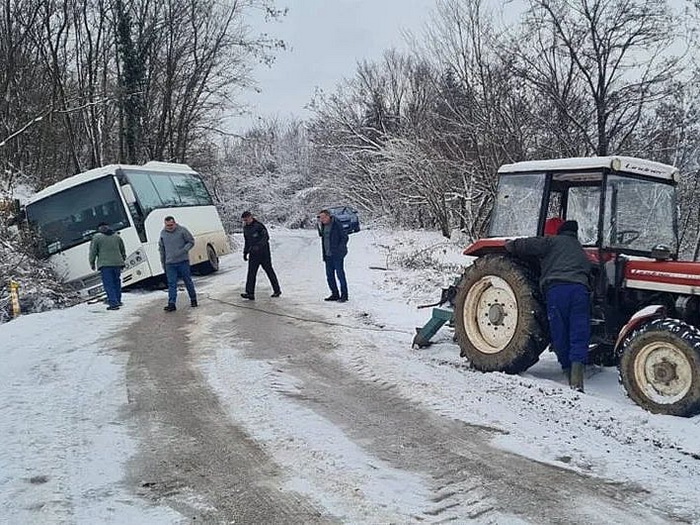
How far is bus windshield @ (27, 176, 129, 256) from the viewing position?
14133 mm

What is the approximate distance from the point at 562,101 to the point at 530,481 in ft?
50.7

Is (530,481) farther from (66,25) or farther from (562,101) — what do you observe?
(66,25)

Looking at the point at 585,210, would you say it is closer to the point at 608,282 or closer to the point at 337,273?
the point at 608,282

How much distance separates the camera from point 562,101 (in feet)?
58.5

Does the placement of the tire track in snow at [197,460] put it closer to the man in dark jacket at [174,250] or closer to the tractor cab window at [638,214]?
the tractor cab window at [638,214]

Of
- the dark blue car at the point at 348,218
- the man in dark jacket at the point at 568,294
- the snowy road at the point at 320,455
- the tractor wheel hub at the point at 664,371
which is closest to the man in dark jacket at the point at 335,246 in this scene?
the snowy road at the point at 320,455

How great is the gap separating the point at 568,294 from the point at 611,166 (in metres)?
1.31

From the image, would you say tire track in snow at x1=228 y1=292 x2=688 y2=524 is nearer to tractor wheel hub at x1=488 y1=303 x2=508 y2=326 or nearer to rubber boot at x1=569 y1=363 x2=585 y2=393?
tractor wheel hub at x1=488 y1=303 x2=508 y2=326

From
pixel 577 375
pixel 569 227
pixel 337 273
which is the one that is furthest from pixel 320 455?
pixel 337 273

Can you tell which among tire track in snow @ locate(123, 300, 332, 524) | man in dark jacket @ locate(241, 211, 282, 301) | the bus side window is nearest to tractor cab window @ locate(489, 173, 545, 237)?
tire track in snow @ locate(123, 300, 332, 524)

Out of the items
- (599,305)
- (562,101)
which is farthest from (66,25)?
(599,305)

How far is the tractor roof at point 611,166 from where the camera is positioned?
21.0 ft

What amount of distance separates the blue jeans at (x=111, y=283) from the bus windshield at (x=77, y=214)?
2.41 m

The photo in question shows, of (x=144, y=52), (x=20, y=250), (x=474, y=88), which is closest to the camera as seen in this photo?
(x=20, y=250)
